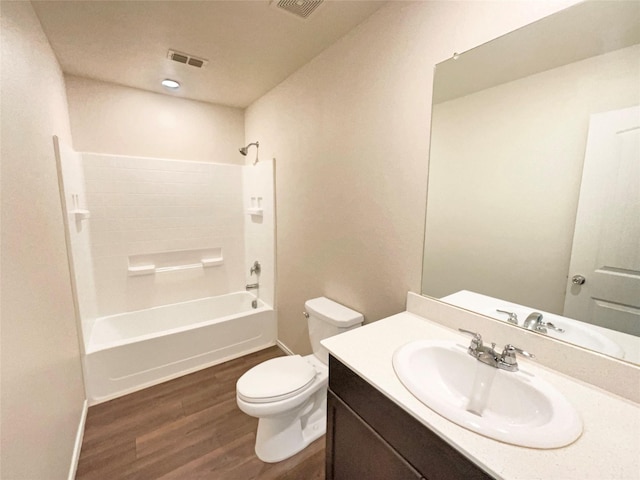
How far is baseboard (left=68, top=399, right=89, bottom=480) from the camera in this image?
4.72 ft

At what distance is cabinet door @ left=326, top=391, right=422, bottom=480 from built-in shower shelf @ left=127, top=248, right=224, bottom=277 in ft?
7.64

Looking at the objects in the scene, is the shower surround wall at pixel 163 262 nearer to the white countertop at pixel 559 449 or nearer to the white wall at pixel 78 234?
the white wall at pixel 78 234

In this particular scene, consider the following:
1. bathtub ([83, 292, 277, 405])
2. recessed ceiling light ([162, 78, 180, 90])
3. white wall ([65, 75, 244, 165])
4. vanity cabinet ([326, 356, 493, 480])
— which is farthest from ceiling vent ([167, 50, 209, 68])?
vanity cabinet ([326, 356, 493, 480])

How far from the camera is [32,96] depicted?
1348 mm

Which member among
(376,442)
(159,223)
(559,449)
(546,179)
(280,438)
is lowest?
(280,438)

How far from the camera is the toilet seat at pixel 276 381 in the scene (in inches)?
56.6

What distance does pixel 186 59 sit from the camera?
200 cm

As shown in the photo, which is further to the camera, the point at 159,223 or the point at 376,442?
the point at 159,223

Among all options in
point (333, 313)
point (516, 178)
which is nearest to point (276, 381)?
point (333, 313)

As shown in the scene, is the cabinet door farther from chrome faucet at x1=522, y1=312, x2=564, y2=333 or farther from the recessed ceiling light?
the recessed ceiling light

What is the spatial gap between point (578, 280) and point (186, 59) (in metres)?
2.62

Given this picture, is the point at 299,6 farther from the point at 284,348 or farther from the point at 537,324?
the point at 284,348

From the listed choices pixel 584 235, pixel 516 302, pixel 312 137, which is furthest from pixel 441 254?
pixel 312 137

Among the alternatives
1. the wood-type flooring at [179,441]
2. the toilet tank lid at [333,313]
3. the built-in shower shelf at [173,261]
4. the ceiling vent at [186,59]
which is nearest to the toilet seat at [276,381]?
the toilet tank lid at [333,313]
